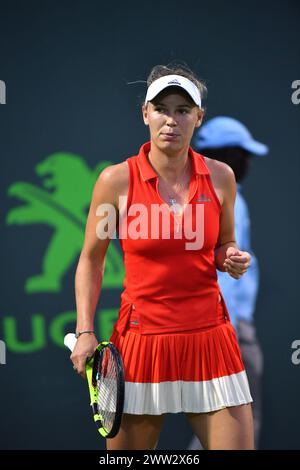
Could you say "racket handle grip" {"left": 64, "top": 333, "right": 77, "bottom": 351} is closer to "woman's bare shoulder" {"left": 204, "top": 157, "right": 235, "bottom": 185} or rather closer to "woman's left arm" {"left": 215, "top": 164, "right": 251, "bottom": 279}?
"woman's left arm" {"left": 215, "top": 164, "right": 251, "bottom": 279}

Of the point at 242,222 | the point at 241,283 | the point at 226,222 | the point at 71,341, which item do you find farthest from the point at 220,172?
the point at 241,283

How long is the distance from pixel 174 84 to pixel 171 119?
12cm

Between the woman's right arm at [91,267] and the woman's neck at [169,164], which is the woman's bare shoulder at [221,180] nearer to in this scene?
the woman's neck at [169,164]

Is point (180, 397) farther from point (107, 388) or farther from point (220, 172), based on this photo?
point (220, 172)

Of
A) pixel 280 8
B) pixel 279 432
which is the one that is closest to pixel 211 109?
pixel 280 8

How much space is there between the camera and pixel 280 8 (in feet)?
16.0

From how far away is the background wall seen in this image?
15.2ft

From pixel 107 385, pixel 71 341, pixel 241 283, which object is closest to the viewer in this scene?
pixel 107 385

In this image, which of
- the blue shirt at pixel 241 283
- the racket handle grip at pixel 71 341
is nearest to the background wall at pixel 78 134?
the blue shirt at pixel 241 283

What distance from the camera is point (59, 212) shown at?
468 cm

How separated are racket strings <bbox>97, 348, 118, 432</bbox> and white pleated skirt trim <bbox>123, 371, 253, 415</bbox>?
7 centimetres

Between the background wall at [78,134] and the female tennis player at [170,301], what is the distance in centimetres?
178

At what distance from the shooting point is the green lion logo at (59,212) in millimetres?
4637

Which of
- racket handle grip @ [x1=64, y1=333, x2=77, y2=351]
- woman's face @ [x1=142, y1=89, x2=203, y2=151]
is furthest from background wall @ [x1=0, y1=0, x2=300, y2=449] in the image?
woman's face @ [x1=142, y1=89, x2=203, y2=151]
